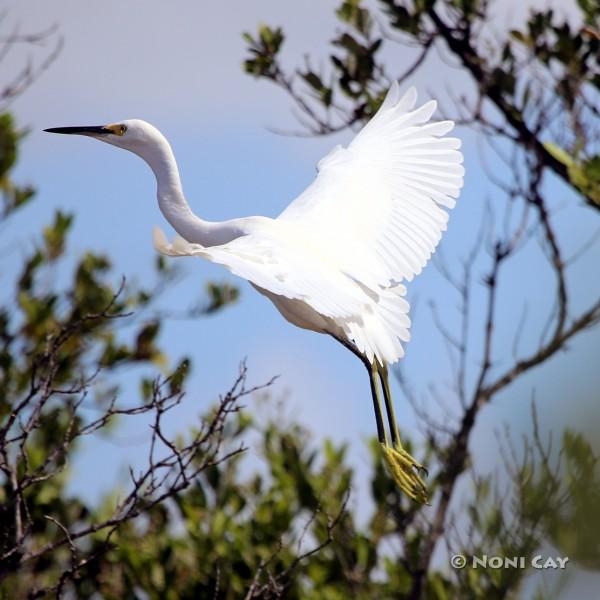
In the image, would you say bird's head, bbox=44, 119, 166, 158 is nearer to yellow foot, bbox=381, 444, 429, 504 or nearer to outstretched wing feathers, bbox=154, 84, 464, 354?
outstretched wing feathers, bbox=154, 84, 464, 354

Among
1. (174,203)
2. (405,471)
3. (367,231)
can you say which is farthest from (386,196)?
(405,471)

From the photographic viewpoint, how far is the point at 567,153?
681 centimetres

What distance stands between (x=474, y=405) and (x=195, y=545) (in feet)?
5.92

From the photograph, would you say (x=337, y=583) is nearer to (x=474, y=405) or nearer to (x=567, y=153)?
(x=474, y=405)

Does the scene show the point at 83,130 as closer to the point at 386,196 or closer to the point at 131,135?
the point at 131,135

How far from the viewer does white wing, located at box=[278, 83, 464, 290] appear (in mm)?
4844

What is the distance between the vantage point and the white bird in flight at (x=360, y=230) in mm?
4285

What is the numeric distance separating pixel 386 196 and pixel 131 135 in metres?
0.96

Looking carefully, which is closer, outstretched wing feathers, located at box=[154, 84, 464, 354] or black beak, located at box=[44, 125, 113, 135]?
outstretched wing feathers, located at box=[154, 84, 464, 354]

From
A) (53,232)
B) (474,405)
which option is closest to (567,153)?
(474,405)

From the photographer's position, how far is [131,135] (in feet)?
16.9

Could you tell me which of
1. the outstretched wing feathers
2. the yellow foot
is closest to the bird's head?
the outstretched wing feathers

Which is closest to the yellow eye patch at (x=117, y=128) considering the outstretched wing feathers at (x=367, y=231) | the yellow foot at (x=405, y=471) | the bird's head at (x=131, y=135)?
the bird's head at (x=131, y=135)

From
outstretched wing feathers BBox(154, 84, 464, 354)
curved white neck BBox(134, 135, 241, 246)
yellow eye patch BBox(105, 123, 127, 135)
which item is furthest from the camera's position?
yellow eye patch BBox(105, 123, 127, 135)
